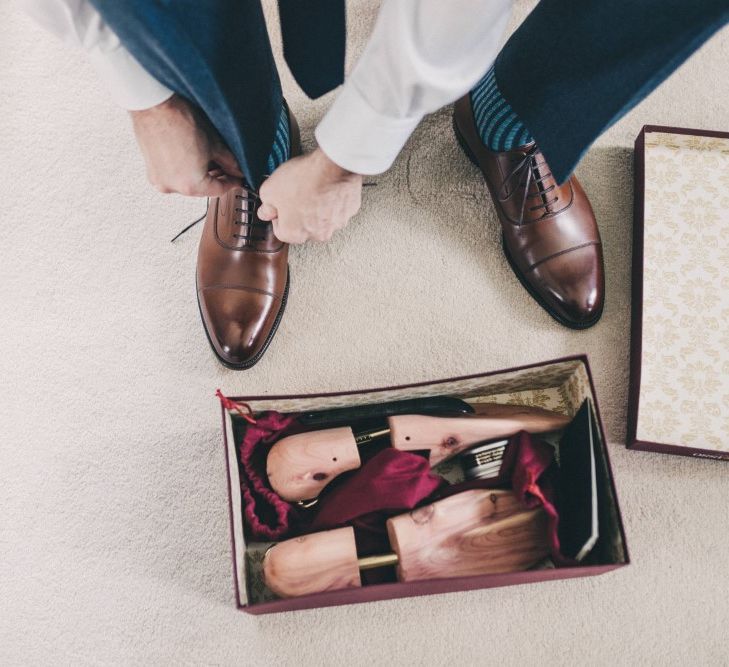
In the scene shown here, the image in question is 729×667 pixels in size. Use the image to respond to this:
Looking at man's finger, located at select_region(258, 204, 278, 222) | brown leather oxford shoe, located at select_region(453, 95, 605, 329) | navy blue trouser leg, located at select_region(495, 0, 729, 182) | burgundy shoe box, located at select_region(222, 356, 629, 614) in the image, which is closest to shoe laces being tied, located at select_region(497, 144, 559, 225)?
brown leather oxford shoe, located at select_region(453, 95, 605, 329)

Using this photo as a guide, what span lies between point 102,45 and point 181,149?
0.40 feet

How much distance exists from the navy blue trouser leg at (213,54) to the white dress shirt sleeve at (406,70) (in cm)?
9

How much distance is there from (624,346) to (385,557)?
433mm

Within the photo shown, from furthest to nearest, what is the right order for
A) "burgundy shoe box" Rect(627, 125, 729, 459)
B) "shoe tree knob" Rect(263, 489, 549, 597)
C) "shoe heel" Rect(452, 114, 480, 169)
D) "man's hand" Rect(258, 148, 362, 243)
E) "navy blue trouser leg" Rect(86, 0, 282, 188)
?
"shoe heel" Rect(452, 114, 480, 169) → "burgundy shoe box" Rect(627, 125, 729, 459) → "shoe tree knob" Rect(263, 489, 549, 597) → "man's hand" Rect(258, 148, 362, 243) → "navy blue trouser leg" Rect(86, 0, 282, 188)

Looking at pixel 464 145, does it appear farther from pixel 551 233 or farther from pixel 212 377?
pixel 212 377

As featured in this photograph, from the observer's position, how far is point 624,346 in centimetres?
80

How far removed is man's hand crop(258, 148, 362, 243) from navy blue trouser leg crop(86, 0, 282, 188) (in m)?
0.04

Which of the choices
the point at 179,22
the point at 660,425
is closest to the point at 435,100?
the point at 179,22

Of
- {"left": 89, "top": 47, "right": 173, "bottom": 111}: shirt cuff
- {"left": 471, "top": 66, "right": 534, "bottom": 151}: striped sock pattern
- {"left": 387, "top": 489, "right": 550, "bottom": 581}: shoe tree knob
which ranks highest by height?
{"left": 89, "top": 47, "right": 173, "bottom": 111}: shirt cuff

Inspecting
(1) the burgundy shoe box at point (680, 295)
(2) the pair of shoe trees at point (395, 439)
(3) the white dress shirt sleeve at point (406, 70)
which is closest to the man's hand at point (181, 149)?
(3) the white dress shirt sleeve at point (406, 70)

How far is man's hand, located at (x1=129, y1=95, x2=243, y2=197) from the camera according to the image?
54 centimetres

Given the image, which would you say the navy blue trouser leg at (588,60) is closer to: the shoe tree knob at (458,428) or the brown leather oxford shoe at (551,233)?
the brown leather oxford shoe at (551,233)

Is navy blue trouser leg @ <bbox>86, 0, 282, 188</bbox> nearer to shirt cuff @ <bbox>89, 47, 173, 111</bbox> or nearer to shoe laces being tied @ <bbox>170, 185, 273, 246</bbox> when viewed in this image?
shirt cuff @ <bbox>89, 47, 173, 111</bbox>

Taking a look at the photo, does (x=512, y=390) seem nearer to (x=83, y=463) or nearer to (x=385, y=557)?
A: (x=385, y=557)
